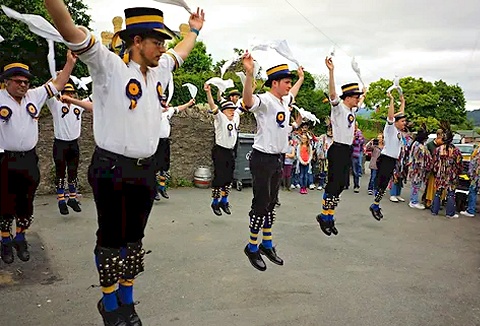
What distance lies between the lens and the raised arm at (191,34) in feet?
10.9

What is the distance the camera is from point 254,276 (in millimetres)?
5324

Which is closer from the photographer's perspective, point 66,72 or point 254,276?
point 66,72

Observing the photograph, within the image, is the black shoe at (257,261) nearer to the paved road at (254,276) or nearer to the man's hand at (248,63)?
the paved road at (254,276)

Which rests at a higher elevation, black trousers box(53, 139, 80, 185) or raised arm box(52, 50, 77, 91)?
raised arm box(52, 50, 77, 91)

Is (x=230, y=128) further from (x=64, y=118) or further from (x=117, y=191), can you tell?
(x=117, y=191)

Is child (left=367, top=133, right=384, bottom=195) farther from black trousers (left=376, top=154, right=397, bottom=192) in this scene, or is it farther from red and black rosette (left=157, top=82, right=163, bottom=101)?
red and black rosette (left=157, top=82, right=163, bottom=101)

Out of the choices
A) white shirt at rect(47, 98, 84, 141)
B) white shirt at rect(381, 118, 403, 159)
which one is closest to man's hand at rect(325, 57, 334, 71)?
white shirt at rect(381, 118, 403, 159)

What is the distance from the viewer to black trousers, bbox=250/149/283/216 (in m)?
4.40

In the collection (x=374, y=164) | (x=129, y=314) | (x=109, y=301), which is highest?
(x=374, y=164)

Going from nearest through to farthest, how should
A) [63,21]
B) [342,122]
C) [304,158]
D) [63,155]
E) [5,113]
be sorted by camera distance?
[63,21], [5,113], [342,122], [63,155], [304,158]

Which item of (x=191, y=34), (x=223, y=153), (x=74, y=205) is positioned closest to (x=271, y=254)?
(x=191, y=34)

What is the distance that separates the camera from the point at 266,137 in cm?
441

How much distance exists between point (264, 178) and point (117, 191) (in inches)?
78.6

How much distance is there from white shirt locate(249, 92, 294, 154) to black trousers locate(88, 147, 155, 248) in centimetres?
180
